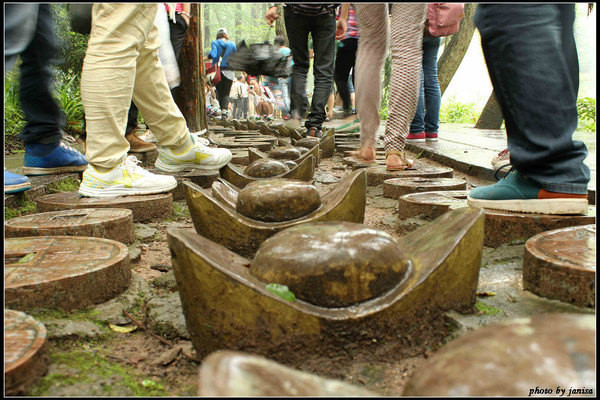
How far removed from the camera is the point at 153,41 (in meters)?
3.20

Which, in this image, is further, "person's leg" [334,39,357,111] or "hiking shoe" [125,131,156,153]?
"person's leg" [334,39,357,111]

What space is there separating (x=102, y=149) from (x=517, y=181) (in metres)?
2.17

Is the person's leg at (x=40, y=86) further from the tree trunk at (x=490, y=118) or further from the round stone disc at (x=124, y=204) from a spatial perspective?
the tree trunk at (x=490, y=118)

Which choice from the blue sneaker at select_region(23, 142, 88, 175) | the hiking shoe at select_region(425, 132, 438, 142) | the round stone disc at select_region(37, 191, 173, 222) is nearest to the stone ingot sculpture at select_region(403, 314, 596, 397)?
the round stone disc at select_region(37, 191, 173, 222)

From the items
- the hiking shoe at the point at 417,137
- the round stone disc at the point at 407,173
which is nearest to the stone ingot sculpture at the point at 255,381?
the round stone disc at the point at 407,173

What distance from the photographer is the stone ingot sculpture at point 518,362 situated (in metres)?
0.75

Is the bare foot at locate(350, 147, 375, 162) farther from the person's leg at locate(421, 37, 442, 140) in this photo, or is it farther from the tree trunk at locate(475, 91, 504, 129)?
the tree trunk at locate(475, 91, 504, 129)

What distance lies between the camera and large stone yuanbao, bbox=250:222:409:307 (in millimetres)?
1269

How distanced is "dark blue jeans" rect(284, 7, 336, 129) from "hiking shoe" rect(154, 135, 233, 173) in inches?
97.7

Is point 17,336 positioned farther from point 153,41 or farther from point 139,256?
point 153,41

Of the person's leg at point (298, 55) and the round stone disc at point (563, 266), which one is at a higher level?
the person's leg at point (298, 55)

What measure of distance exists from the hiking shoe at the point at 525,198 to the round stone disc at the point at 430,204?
1.06ft

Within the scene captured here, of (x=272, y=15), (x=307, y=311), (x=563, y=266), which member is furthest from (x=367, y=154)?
(x=307, y=311)

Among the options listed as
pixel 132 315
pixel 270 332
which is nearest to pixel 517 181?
pixel 270 332
